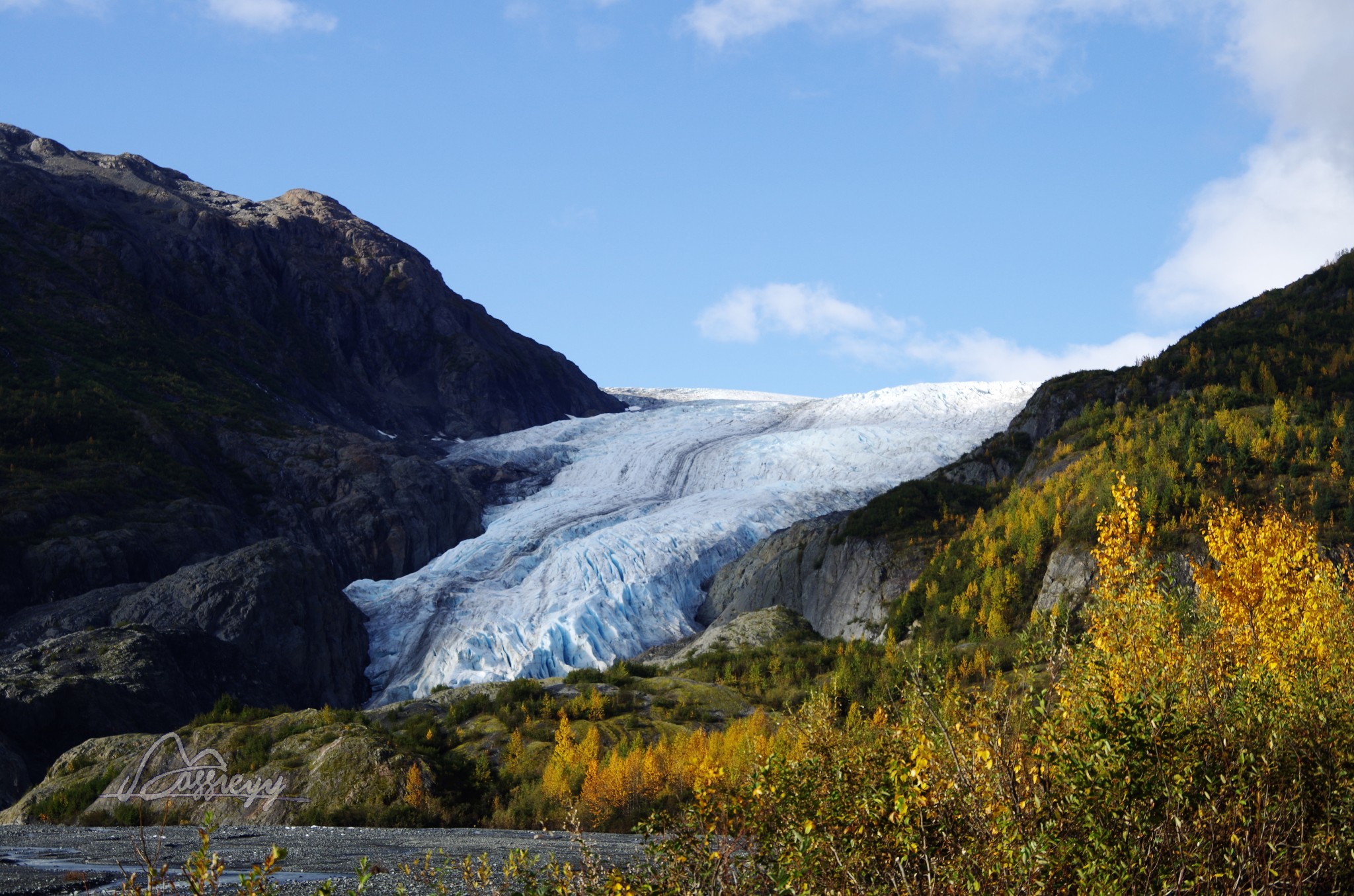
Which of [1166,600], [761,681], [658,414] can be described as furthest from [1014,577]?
[658,414]

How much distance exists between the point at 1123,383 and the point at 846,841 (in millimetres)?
57550

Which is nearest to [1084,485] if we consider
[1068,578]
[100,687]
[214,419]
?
[1068,578]

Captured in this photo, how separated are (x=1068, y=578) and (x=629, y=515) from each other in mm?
47600

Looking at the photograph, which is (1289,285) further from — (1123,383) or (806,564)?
(806,564)

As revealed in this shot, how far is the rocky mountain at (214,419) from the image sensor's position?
51.4 meters

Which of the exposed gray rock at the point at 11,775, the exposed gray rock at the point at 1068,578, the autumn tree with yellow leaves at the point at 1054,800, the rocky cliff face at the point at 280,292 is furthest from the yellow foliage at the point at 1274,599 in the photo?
the rocky cliff face at the point at 280,292

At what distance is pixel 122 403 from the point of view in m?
73.3

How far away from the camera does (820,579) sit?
2255 inches

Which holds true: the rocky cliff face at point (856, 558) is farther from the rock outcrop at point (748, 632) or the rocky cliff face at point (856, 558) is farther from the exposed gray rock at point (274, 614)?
the exposed gray rock at point (274, 614)

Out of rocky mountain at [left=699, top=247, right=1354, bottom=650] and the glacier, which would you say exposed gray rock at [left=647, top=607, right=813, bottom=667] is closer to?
rocky mountain at [left=699, top=247, right=1354, bottom=650]

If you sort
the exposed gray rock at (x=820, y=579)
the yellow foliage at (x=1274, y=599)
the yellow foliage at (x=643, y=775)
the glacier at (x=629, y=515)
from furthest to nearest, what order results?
1. the glacier at (x=629, y=515)
2. the exposed gray rock at (x=820, y=579)
3. the yellow foliage at (x=643, y=775)
4. the yellow foliage at (x=1274, y=599)

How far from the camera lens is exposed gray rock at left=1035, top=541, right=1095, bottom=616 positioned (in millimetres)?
38062

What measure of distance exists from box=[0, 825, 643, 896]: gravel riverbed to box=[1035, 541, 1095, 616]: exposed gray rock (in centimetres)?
2089

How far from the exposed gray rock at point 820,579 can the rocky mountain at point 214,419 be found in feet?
76.4
